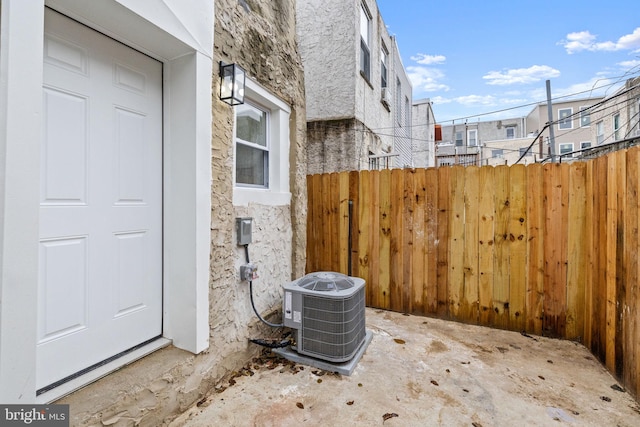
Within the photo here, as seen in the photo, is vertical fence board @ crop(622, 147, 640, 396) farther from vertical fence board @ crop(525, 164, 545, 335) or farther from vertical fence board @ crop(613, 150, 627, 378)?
vertical fence board @ crop(525, 164, 545, 335)

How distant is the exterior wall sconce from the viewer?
2.50 meters

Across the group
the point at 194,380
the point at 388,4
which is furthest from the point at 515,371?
the point at 388,4

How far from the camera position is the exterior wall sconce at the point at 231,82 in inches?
98.5

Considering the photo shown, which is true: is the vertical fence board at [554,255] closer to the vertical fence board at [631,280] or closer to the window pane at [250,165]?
the vertical fence board at [631,280]

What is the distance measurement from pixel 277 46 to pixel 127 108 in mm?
1862

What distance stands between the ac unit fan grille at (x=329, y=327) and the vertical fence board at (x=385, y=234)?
4.88 feet

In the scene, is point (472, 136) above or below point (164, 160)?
above

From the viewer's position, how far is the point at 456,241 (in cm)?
387

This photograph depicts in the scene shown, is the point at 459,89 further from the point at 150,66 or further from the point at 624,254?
the point at 150,66

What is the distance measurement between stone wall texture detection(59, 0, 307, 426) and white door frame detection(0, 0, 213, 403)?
0.46 ft

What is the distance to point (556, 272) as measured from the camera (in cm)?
343

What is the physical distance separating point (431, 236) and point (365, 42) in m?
5.23

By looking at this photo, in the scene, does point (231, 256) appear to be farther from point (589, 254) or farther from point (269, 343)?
point (589, 254)

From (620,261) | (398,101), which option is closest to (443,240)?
(620,261)
